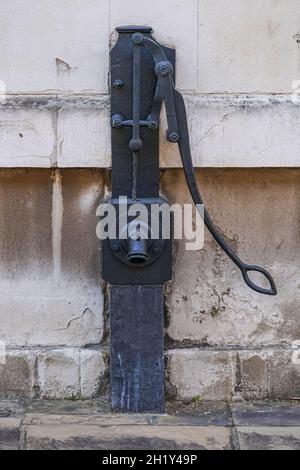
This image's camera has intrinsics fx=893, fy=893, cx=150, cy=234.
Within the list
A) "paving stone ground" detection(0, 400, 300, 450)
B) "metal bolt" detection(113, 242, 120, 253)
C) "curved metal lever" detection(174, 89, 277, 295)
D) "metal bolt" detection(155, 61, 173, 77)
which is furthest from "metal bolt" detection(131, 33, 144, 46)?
"paving stone ground" detection(0, 400, 300, 450)

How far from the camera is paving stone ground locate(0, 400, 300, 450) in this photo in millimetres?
3393

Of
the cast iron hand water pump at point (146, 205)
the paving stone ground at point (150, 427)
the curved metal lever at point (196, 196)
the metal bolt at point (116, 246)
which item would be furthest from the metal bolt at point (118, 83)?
the paving stone ground at point (150, 427)

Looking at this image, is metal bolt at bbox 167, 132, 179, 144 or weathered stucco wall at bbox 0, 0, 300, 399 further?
weathered stucco wall at bbox 0, 0, 300, 399

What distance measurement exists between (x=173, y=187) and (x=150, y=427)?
3.25ft

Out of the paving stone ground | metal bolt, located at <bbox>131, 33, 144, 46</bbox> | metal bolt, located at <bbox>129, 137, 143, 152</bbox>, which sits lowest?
the paving stone ground

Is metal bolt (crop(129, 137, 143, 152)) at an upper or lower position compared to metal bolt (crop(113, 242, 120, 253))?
upper

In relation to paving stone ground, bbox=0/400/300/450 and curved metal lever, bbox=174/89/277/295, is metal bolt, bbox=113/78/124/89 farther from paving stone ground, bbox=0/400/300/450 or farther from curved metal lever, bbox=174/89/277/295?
paving stone ground, bbox=0/400/300/450

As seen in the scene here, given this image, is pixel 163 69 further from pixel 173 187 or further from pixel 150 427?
pixel 150 427

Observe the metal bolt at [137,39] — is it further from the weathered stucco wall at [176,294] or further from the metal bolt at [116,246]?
the metal bolt at [116,246]

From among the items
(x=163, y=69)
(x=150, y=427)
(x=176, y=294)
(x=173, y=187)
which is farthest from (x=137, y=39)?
(x=150, y=427)

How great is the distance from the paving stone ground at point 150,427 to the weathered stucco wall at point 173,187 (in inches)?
3.5

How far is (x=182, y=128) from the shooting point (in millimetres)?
3525

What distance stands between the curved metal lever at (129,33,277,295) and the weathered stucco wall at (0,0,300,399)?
0.32 ft

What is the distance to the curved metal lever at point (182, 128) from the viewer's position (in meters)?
3.44
